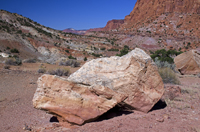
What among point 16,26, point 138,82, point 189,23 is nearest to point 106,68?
point 138,82

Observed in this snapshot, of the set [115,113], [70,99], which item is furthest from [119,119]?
[70,99]

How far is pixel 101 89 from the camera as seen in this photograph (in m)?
3.55

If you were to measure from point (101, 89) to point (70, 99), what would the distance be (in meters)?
0.74

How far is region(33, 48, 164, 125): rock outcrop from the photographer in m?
3.35

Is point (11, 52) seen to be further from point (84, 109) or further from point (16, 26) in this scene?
point (84, 109)

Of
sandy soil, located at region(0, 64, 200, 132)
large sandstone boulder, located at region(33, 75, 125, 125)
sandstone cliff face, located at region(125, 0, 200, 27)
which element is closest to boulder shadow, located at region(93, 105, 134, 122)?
sandy soil, located at region(0, 64, 200, 132)

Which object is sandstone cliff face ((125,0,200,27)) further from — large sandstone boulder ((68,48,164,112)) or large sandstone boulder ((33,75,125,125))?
large sandstone boulder ((33,75,125,125))

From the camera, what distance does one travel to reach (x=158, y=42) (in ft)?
145

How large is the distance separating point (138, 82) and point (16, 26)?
3785 cm

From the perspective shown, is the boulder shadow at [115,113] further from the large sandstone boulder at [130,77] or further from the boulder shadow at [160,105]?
the boulder shadow at [160,105]

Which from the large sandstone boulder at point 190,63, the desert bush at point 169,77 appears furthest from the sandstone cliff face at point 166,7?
the desert bush at point 169,77

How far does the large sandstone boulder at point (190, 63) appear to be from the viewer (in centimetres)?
1168

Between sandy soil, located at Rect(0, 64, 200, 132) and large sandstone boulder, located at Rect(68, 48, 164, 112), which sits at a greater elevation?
large sandstone boulder, located at Rect(68, 48, 164, 112)

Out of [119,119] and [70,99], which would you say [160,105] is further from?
[70,99]
